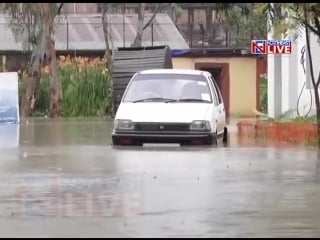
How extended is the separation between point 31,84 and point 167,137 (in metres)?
24.1

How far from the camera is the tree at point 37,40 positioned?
38906 millimetres

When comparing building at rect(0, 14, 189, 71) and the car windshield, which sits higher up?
building at rect(0, 14, 189, 71)

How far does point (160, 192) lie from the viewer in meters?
11.9

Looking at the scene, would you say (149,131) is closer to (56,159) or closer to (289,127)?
(56,159)

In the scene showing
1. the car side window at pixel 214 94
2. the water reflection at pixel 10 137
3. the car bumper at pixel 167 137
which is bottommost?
the water reflection at pixel 10 137

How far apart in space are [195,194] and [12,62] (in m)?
43.0

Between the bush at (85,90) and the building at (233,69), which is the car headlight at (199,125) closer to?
the bush at (85,90)

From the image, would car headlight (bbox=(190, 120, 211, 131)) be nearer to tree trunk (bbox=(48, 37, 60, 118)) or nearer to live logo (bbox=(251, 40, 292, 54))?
live logo (bbox=(251, 40, 292, 54))

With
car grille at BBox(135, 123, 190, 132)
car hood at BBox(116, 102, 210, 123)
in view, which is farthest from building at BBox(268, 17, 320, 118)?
car grille at BBox(135, 123, 190, 132)

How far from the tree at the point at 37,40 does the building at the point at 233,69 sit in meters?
5.49

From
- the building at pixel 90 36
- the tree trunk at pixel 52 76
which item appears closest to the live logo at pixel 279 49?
the tree trunk at pixel 52 76

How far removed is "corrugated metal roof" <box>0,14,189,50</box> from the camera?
54062 millimetres

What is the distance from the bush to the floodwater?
898 inches

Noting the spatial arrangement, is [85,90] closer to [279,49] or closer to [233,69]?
[233,69]
